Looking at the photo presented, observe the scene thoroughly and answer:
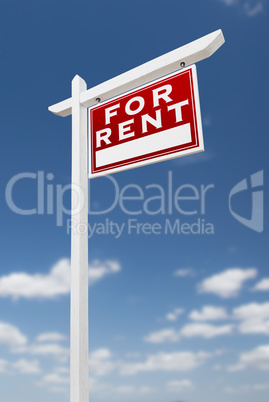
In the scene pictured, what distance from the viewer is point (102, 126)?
3.04 m

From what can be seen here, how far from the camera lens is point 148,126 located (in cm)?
279

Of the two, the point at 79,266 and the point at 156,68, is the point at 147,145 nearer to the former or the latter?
the point at 156,68

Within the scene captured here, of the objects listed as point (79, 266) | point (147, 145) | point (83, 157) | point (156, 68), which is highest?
point (156, 68)

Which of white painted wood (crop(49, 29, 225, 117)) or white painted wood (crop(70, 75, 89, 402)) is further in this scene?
white painted wood (crop(49, 29, 225, 117))

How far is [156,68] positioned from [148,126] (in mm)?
495

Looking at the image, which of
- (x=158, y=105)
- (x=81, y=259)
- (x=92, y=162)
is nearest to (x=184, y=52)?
(x=158, y=105)

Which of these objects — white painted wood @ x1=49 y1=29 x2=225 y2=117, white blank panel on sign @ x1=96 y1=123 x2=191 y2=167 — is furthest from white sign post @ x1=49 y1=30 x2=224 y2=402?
white blank panel on sign @ x1=96 y1=123 x2=191 y2=167

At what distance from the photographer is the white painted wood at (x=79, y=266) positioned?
2.56m

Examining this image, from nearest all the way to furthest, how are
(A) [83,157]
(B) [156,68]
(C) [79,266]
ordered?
(C) [79,266], (B) [156,68], (A) [83,157]

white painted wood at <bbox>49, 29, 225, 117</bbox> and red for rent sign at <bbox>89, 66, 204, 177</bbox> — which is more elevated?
white painted wood at <bbox>49, 29, 225, 117</bbox>

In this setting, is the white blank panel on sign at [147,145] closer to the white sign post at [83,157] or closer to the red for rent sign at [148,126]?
the red for rent sign at [148,126]

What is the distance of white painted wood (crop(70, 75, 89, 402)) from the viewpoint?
2.56 meters

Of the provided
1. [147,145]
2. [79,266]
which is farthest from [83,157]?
[79,266]

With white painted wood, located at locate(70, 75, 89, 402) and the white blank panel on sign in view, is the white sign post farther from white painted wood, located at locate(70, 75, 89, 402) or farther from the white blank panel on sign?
the white blank panel on sign
